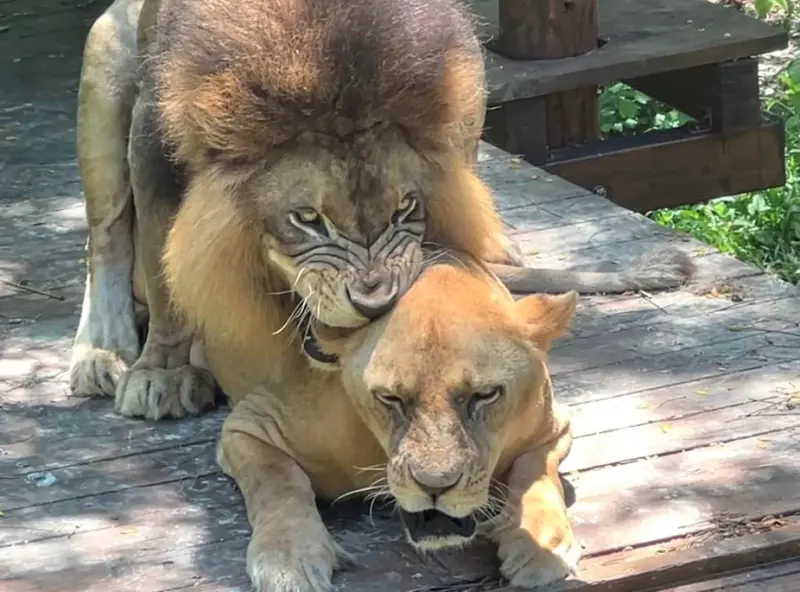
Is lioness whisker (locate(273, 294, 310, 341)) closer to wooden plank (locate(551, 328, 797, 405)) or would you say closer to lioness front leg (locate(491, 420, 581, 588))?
lioness front leg (locate(491, 420, 581, 588))

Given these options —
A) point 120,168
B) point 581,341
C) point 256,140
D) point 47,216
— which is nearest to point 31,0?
point 47,216

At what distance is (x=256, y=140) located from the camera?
118 inches

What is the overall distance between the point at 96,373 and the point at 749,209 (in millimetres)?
4197

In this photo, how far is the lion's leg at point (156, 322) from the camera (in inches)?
139

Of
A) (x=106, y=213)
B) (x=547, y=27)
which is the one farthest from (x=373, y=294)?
(x=547, y=27)

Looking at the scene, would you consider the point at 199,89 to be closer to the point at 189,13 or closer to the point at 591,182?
the point at 189,13

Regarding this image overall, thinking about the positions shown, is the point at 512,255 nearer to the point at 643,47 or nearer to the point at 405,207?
the point at 405,207

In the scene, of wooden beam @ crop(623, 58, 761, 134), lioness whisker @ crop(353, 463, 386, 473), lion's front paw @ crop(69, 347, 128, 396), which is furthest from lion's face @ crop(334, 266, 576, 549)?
wooden beam @ crop(623, 58, 761, 134)

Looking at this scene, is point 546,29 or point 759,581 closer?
point 759,581

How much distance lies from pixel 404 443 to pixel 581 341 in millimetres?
1421

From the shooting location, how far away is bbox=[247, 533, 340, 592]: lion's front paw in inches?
111

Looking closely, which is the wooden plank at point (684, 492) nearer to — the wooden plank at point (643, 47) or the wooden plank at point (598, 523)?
the wooden plank at point (598, 523)

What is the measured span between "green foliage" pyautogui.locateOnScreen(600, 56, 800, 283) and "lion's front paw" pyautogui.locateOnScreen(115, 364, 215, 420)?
134 inches

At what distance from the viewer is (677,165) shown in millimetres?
6238
